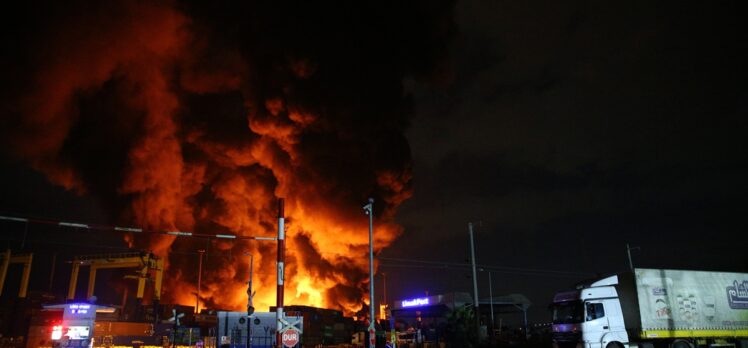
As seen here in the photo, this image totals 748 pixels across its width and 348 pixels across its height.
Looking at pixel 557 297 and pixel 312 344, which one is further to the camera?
pixel 312 344

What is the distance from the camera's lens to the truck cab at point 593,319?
26.2 metres

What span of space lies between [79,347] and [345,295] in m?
36.7

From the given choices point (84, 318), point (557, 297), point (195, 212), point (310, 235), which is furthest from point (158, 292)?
point (557, 297)

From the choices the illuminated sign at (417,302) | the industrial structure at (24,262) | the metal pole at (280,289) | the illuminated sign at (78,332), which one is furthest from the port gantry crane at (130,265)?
the metal pole at (280,289)

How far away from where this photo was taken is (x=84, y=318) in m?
31.2

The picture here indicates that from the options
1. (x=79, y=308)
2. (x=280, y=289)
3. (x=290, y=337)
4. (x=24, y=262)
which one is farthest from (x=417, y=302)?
(x=24, y=262)

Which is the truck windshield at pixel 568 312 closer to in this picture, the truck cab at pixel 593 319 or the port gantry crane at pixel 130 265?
the truck cab at pixel 593 319

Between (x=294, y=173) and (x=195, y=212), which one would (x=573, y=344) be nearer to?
(x=294, y=173)

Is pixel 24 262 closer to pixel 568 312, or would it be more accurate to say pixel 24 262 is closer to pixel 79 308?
pixel 79 308

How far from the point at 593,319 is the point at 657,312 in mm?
2907

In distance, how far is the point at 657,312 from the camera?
84.8 ft

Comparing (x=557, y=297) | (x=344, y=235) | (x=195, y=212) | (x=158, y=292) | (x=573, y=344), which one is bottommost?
(x=573, y=344)

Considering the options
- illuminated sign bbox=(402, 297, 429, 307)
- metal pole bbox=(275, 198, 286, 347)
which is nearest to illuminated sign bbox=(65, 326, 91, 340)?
metal pole bbox=(275, 198, 286, 347)

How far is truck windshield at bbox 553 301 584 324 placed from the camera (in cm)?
2717
